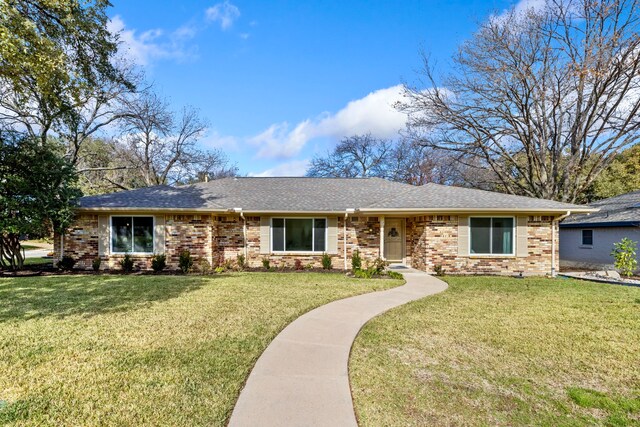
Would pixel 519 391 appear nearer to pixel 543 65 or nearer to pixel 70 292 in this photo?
pixel 70 292

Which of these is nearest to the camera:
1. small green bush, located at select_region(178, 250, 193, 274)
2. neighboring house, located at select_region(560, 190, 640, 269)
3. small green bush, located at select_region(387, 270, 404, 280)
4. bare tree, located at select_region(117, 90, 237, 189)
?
small green bush, located at select_region(387, 270, 404, 280)

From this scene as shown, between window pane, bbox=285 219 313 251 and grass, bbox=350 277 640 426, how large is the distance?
6276 mm

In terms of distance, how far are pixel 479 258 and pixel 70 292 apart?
12.4 meters

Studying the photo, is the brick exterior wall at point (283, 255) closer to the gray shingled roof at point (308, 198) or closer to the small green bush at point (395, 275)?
the gray shingled roof at point (308, 198)

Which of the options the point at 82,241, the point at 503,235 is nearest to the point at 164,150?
the point at 82,241

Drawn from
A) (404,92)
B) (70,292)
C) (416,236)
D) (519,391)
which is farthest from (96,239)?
(404,92)

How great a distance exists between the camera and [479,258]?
11391mm

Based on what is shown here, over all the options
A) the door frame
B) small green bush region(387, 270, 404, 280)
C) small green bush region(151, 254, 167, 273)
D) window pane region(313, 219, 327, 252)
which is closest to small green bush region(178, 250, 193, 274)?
small green bush region(151, 254, 167, 273)

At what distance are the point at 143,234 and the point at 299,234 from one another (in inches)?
226

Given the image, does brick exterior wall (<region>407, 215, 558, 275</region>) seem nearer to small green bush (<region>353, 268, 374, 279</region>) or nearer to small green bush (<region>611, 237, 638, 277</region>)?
small green bush (<region>353, 268, 374, 279</region>)

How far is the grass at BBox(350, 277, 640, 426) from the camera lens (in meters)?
2.97

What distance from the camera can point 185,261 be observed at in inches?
437

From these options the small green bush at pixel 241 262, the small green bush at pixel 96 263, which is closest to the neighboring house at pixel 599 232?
the small green bush at pixel 241 262

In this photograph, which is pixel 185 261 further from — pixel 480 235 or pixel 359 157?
pixel 359 157
